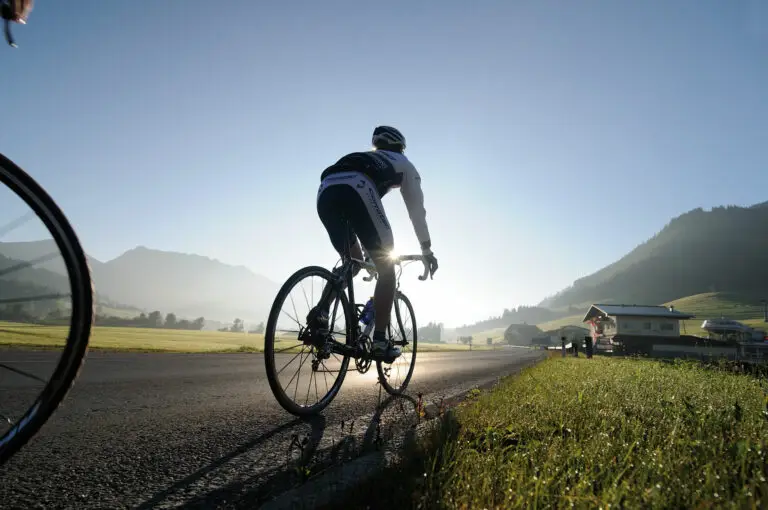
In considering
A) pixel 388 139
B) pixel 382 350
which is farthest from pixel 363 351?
pixel 388 139

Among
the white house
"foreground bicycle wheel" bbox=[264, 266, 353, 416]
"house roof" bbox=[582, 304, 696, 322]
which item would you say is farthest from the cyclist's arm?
"house roof" bbox=[582, 304, 696, 322]

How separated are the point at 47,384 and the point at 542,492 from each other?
6.18 feet

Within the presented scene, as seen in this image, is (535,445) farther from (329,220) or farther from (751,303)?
(751,303)

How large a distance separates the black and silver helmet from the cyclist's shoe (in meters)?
1.96

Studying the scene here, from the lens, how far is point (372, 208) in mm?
3621

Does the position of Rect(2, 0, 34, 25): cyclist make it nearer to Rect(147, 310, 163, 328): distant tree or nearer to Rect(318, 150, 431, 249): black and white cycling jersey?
Rect(318, 150, 431, 249): black and white cycling jersey

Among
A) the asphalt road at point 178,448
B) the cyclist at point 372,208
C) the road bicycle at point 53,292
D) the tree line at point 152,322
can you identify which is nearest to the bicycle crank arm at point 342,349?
the cyclist at point 372,208

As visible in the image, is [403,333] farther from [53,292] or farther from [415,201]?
[53,292]

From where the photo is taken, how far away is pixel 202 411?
3.24 metres

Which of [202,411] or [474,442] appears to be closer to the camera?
[474,442]

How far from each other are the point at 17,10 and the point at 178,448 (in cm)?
211

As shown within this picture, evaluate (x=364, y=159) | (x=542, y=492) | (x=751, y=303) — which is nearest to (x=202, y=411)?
(x=364, y=159)

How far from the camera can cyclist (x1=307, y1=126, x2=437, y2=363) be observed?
3.54 metres

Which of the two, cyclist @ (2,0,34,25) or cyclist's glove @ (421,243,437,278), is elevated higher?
cyclist @ (2,0,34,25)
